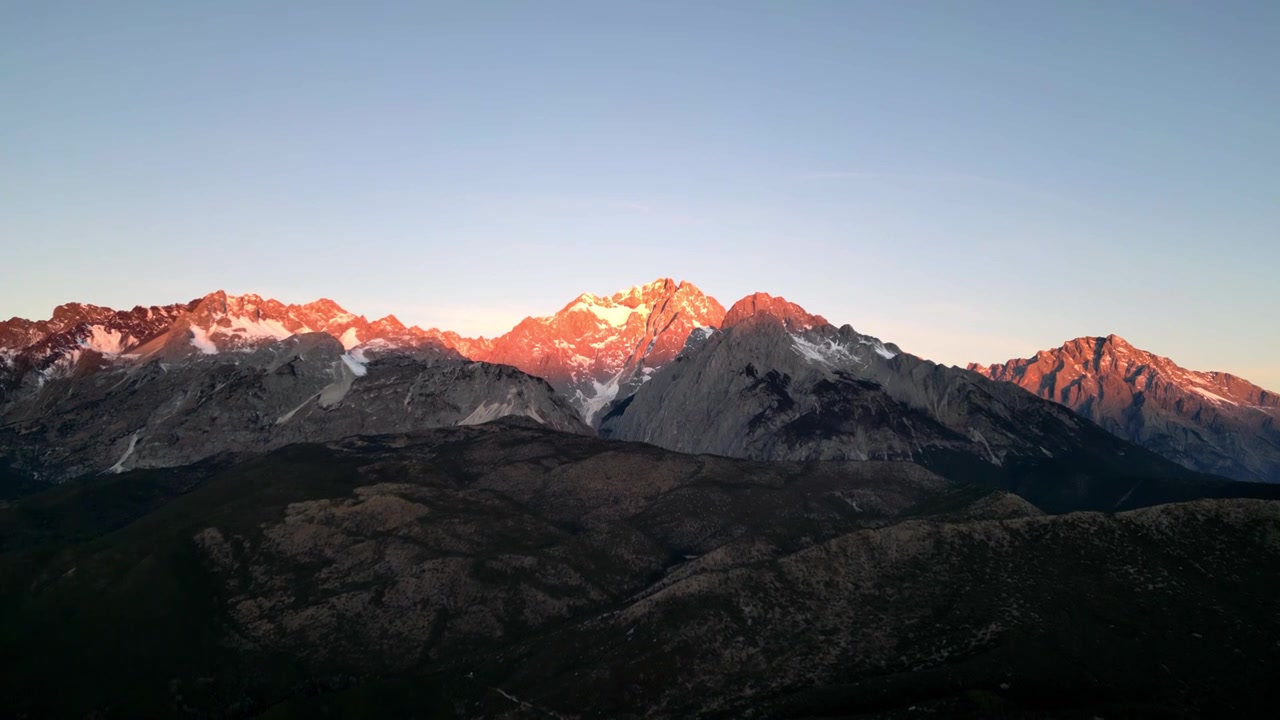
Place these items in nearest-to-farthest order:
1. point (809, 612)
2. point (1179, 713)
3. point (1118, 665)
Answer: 1. point (1179, 713)
2. point (1118, 665)
3. point (809, 612)

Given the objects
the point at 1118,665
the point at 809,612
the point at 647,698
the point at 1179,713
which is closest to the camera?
the point at 1179,713

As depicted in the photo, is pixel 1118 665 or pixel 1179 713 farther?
pixel 1118 665

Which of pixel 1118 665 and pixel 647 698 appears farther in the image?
pixel 647 698

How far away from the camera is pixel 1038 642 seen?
15875 centimetres

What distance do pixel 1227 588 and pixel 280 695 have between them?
178708mm

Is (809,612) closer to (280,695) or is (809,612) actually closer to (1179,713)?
(1179,713)

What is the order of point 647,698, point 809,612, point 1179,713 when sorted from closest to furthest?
point 1179,713 < point 647,698 < point 809,612

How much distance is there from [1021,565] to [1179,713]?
61.7 m

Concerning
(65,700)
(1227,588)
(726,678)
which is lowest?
(65,700)

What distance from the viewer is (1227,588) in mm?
173125

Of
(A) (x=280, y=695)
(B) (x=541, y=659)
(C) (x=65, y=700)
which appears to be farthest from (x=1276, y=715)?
(C) (x=65, y=700)

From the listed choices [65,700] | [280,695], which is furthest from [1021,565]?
[65,700]

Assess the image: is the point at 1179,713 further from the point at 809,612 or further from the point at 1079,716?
the point at 809,612

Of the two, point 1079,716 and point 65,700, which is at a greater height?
point 1079,716
